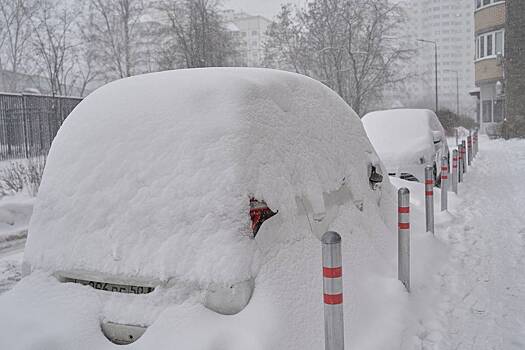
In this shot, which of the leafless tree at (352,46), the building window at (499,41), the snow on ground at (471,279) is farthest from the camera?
the building window at (499,41)

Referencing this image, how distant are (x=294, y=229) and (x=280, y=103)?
0.97 m

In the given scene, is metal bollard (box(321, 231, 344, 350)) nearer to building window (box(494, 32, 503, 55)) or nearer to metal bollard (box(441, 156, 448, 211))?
metal bollard (box(441, 156, 448, 211))

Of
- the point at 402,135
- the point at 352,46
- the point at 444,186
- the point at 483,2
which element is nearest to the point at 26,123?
the point at 402,135

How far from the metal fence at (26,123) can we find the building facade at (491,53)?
26.3 meters

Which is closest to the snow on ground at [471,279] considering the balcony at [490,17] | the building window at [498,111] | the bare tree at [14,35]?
the balcony at [490,17]

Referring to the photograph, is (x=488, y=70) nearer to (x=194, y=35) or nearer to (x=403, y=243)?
(x=194, y=35)

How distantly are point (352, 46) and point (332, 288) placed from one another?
3032 centimetres

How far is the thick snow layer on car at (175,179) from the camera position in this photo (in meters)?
2.96

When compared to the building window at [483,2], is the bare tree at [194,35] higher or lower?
lower

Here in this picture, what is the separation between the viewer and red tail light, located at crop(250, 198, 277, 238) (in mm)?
3039

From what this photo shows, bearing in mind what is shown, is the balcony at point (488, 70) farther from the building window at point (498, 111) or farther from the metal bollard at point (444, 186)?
the metal bollard at point (444, 186)

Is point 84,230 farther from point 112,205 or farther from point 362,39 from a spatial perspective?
point 362,39

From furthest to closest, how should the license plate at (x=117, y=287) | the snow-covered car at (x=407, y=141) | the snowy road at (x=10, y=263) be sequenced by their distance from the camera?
the snow-covered car at (x=407, y=141) < the snowy road at (x=10, y=263) < the license plate at (x=117, y=287)

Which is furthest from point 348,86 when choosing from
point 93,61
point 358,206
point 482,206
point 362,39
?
point 358,206
